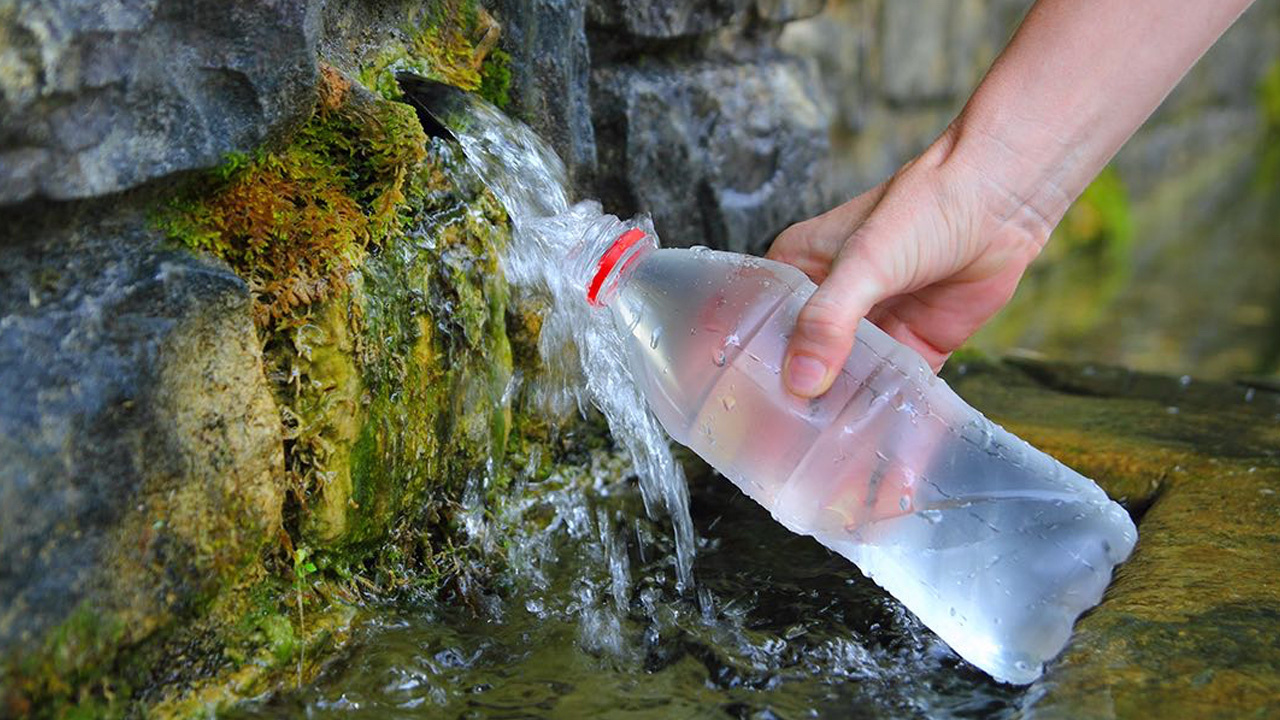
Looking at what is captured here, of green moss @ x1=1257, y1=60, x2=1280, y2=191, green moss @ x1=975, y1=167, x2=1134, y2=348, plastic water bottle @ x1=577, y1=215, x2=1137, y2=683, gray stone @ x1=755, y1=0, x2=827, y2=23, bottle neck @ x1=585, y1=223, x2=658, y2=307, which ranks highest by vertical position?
gray stone @ x1=755, y1=0, x2=827, y2=23

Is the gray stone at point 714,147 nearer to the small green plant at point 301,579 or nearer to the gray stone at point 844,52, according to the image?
the gray stone at point 844,52

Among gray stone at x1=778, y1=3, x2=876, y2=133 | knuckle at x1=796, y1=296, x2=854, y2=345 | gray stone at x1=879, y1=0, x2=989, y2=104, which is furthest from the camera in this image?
gray stone at x1=879, y1=0, x2=989, y2=104

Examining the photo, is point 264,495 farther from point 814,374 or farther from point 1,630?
point 814,374

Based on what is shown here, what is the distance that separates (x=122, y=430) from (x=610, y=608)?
76 cm

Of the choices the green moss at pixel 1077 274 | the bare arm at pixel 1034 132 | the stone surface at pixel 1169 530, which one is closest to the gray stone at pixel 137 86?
the bare arm at pixel 1034 132

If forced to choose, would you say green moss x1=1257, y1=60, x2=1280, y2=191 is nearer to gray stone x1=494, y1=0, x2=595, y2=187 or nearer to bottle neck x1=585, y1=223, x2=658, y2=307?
gray stone x1=494, y1=0, x2=595, y2=187

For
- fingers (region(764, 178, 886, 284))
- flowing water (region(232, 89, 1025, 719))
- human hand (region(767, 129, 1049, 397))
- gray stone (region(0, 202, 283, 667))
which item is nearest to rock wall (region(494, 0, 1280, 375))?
flowing water (region(232, 89, 1025, 719))

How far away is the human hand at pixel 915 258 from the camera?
1685 millimetres

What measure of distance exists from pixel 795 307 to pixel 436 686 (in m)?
0.78

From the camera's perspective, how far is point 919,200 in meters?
1.85

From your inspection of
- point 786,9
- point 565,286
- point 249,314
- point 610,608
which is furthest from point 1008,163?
point 786,9

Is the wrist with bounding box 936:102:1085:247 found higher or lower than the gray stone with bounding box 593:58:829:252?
higher

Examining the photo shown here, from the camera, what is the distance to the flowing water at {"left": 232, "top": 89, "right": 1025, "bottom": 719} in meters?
1.59

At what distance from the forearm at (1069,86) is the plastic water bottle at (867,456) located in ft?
1.08
